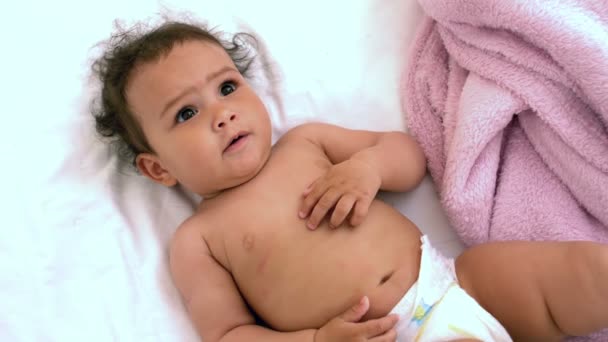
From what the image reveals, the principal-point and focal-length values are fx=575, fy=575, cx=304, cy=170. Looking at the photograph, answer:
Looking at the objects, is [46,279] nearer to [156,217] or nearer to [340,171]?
[156,217]

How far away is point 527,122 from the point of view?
0.97 m

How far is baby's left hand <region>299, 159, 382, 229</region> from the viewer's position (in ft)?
2.87

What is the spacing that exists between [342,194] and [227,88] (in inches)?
10.9

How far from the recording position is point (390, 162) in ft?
3.16

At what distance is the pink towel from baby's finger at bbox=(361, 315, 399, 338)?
254 millimetres

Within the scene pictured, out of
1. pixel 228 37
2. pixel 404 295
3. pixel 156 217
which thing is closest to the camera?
pixel 404 295

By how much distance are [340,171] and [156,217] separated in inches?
13.3

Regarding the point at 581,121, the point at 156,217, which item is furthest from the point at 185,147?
the point at 581,121

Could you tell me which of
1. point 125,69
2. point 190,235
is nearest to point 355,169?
point 190,235

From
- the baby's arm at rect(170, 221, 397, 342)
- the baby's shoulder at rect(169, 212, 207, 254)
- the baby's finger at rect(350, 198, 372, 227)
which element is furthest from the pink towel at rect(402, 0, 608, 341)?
the baby's shoulder at rect(169, 212, 207, 254)

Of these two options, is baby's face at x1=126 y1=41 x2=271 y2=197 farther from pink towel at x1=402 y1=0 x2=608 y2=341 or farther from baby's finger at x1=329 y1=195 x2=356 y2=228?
pink towel at x1=402 y1=0 x2=608 y2=341

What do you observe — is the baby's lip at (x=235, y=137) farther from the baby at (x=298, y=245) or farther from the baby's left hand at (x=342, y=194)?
the baby's left hand at (x=342, y=194)

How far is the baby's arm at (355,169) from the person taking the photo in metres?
0.88

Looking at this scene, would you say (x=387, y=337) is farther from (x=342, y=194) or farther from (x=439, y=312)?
(x=342, y=194)
